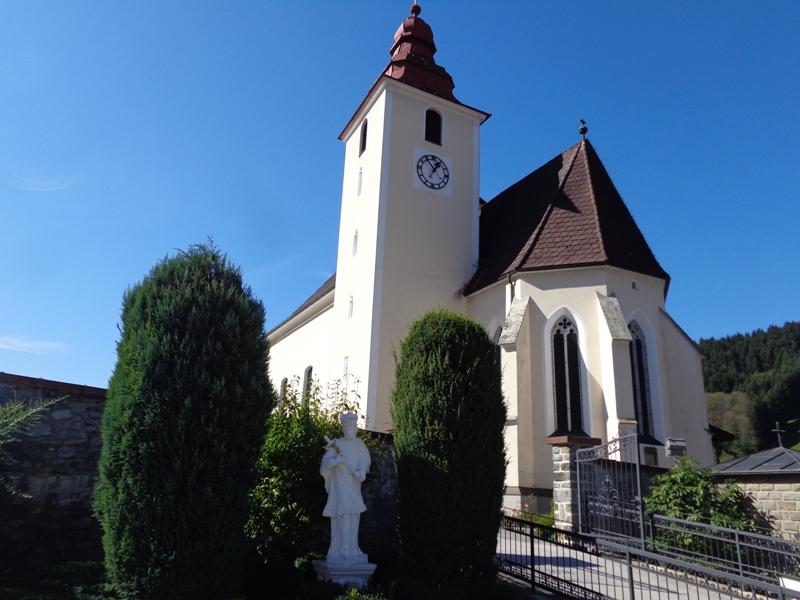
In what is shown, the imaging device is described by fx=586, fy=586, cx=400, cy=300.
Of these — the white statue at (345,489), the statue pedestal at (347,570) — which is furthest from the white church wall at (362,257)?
the statue pedestal at (347,570)

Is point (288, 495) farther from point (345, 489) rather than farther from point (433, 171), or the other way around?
point (433, 171)

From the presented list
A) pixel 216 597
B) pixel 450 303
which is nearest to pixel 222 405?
pixel 216 597

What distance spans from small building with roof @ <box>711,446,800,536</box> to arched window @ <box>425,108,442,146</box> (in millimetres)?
15035

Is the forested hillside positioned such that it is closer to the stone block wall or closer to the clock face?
the clock face

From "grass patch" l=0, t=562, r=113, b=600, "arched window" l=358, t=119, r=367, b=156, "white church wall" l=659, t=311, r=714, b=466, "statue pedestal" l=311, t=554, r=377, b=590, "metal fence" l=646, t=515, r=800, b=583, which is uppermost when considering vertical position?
"arched window" l=358, t=119, r=367, b=156

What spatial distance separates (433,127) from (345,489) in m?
17.1

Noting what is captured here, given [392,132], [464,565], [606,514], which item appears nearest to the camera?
[464,565]

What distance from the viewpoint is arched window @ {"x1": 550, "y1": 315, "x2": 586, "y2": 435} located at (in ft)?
51.3

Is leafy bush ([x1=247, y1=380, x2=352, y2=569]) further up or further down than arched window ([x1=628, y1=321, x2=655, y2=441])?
further down

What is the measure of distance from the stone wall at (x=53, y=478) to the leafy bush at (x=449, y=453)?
15.3 feet

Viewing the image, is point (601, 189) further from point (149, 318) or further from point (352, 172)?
point (149, 318)

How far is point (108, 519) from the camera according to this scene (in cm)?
684

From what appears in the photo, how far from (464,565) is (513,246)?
12552mm

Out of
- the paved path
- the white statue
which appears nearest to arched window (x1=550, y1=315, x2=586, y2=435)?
the paved path
